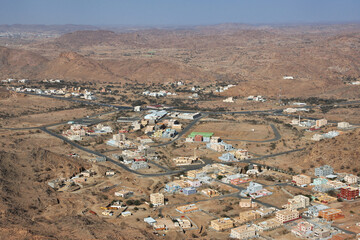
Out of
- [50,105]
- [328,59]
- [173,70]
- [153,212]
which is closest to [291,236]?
[153,212]

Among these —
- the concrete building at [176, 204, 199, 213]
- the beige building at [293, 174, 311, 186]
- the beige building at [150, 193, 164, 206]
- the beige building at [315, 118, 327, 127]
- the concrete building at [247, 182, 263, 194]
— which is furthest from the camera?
the beige building at [315, 118, 327, 127]

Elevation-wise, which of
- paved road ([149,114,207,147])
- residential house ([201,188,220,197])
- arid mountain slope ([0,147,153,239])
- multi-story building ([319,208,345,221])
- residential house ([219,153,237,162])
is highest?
arid mountain slope ([0,147,153,239])

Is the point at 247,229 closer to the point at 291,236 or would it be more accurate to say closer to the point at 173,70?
the point at 291,236

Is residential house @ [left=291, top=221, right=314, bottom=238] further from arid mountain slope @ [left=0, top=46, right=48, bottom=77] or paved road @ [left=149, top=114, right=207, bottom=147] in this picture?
arid mountain slope @ [left=0, top=46, right=48, bottom=77]

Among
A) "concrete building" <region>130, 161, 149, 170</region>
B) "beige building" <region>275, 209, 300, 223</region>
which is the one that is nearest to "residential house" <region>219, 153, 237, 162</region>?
"concrete building" <region>130, 161, 149, 170</region>

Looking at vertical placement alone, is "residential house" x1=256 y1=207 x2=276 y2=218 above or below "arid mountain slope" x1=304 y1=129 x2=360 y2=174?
below

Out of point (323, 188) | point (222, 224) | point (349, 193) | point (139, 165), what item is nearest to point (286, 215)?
point (222, 224)

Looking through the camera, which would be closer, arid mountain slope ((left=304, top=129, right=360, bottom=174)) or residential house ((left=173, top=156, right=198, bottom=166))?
arid mountain slope ((left=304, top=129, right=360, bottom=174))
